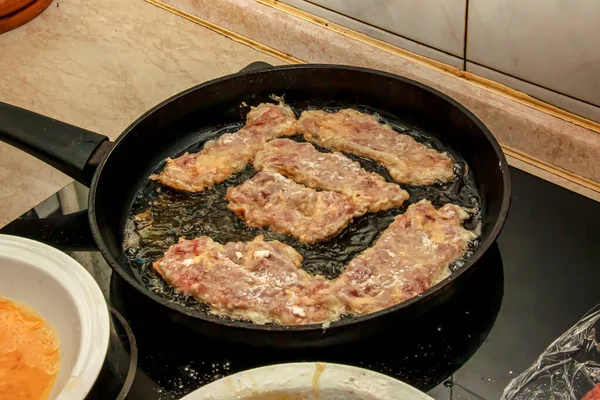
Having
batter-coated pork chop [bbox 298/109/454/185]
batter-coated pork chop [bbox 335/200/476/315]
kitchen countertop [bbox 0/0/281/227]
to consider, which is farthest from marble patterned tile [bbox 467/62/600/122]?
kitchen countertop [bbox 0/0/281/227]

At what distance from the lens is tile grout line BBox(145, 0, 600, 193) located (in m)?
1.34

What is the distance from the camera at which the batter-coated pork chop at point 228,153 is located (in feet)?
4.28

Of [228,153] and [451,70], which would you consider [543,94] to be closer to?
[451,70]

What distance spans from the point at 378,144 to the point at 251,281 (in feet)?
1.32

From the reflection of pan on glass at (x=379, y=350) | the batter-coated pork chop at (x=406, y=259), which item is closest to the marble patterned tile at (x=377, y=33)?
the batter-coated pork chop at (x=406, y=259)

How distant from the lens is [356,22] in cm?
157

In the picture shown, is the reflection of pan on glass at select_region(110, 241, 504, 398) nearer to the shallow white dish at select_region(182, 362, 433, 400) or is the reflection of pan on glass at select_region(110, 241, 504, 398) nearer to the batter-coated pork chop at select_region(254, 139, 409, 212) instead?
the shallow white dish at select_region(182, 362, 433, 400)

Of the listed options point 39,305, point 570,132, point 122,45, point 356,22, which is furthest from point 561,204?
point 122,45

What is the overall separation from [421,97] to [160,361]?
68 cm

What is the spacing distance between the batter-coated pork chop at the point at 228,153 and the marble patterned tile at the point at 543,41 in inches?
16.1

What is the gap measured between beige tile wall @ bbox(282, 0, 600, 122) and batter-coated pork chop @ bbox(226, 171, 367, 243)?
0.42m

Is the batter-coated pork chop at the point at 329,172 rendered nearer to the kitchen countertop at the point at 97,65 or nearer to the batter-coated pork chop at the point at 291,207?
the batter-coated pork chop at the point at 291,207

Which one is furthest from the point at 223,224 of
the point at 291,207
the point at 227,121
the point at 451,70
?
the point at 451,70

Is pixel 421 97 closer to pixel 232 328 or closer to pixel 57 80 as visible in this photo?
pixel 232 328
